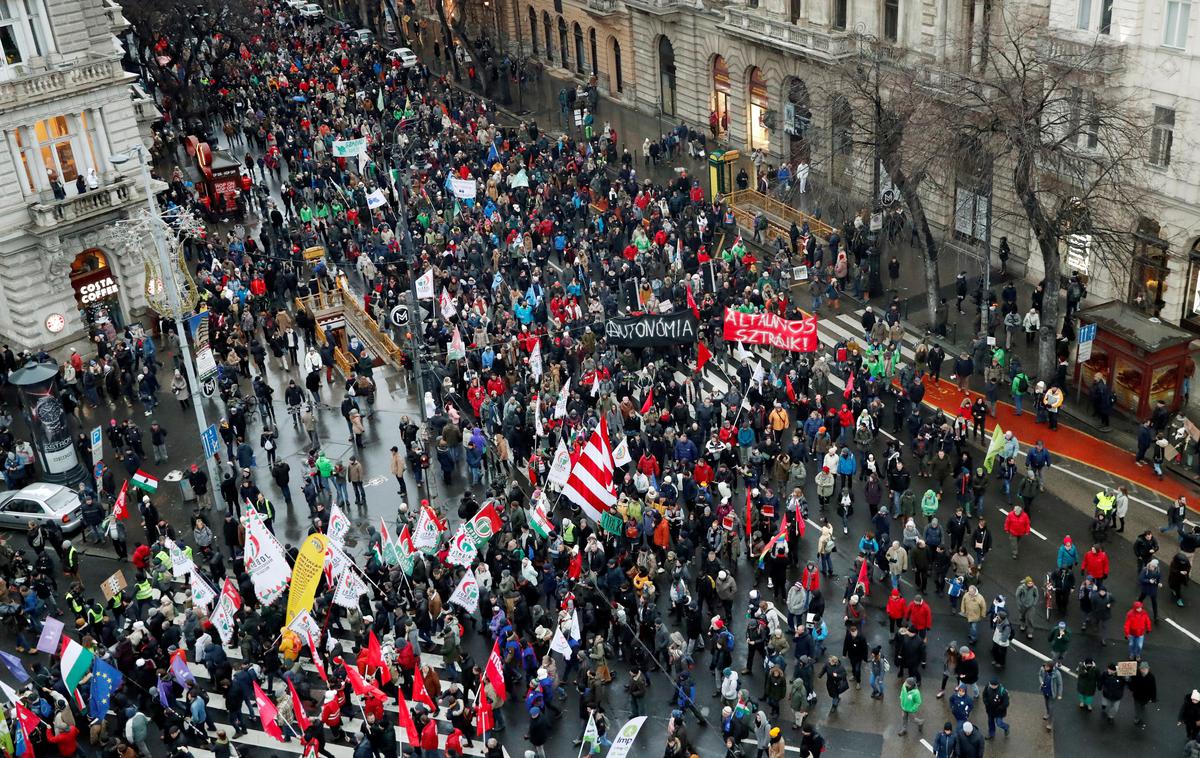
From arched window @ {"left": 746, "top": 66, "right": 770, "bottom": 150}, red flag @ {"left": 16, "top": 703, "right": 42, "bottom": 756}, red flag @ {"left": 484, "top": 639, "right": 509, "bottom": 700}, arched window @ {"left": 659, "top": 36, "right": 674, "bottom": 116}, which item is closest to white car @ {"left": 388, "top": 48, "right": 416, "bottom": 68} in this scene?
arched window @ {"left": 659, "top": 36, "right": 674, "bottom": 116}

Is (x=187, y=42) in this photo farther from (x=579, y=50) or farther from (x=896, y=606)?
(x=896, y=606)

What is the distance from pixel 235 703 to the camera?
27.8 m

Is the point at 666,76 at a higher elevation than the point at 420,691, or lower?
lower

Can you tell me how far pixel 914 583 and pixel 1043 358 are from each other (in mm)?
11356

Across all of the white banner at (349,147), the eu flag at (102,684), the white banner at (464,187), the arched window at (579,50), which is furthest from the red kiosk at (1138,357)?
the arched window at (579,50)

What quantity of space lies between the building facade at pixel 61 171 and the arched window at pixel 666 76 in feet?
94.9

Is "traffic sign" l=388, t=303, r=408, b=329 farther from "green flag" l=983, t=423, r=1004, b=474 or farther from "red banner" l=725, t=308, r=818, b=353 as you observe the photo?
"green flag" l=983, t=423, r=1004, b=474

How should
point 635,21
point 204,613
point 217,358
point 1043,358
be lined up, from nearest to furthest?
point 204,613
point 1043,358
point 217,358
point 635,21

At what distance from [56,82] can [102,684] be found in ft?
83.6

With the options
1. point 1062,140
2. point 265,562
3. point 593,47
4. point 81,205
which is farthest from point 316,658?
point 593,47

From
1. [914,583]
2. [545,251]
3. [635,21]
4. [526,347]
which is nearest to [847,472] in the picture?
[914,583]

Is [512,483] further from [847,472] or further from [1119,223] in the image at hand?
[1119,223]

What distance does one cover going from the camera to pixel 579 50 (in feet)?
257

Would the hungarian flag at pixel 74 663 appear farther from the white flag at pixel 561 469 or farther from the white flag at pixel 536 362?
the white flag at pixel 536 362
